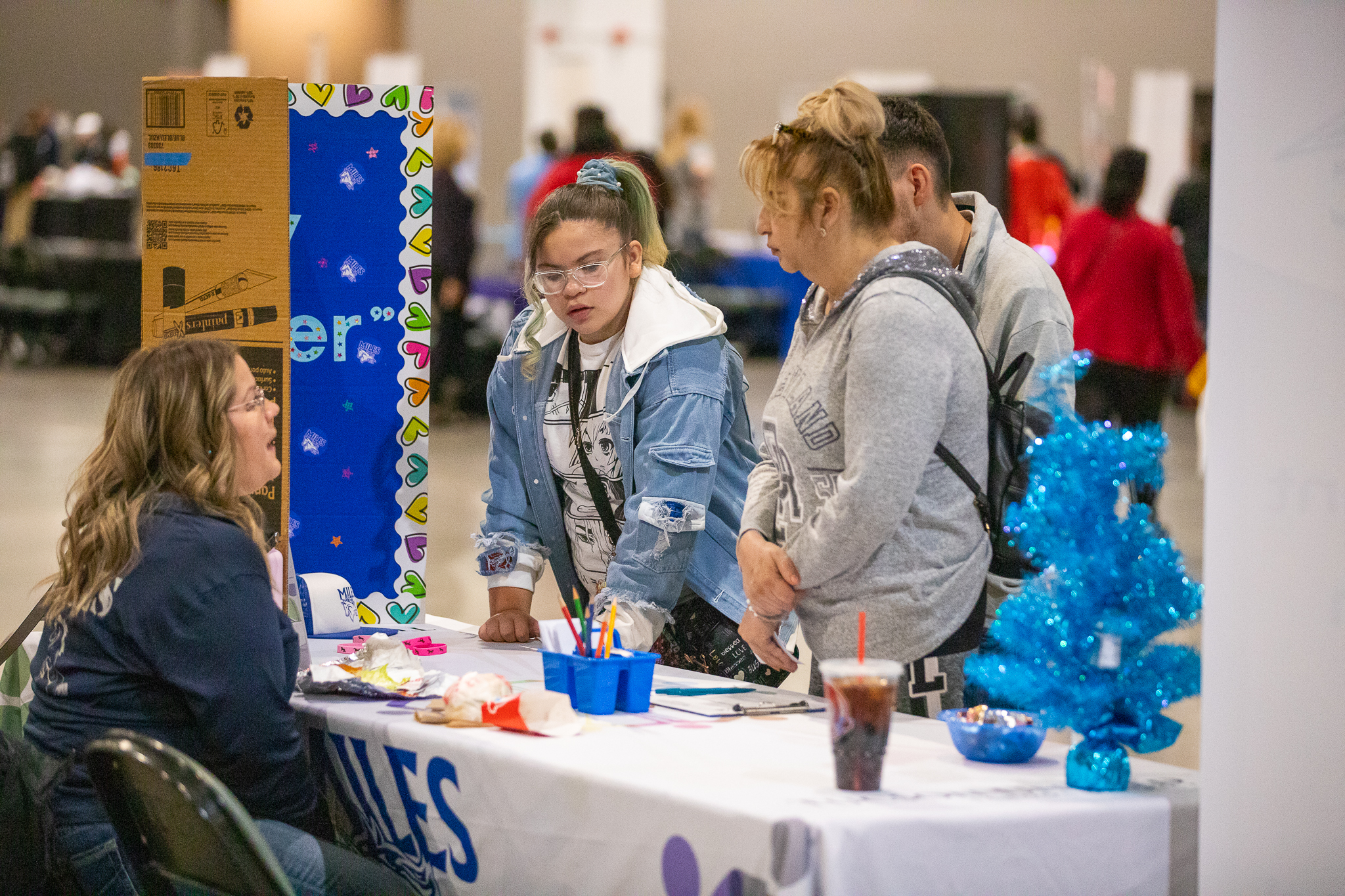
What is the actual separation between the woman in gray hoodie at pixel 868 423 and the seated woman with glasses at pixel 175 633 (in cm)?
68

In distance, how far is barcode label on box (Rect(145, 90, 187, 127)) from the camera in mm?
2645

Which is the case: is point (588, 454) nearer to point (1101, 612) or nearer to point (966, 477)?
point (966, 477)

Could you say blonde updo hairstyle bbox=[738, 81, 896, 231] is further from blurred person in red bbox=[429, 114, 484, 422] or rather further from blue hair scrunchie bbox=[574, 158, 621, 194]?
blurred person in red bbox=[429, 114, 484, 422]

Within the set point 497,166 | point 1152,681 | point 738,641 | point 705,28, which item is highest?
point 705,28

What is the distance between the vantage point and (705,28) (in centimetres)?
1666

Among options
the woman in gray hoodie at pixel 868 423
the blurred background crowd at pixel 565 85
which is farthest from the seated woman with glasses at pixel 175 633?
the blurred background crowd at pixel 565 85

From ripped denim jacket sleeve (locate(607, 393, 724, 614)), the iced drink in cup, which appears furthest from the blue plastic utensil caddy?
the iced drink in cup

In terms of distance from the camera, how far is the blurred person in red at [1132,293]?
5648mm

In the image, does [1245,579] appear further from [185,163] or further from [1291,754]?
[185,163]

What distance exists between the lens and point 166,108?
2658mm

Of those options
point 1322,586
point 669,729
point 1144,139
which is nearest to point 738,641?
point 669,729

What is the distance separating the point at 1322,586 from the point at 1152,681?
0.73 feet

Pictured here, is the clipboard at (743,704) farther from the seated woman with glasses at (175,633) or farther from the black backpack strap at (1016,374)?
the black backpack strap at (1016,374)

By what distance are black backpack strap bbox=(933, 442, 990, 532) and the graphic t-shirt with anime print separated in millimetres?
737
